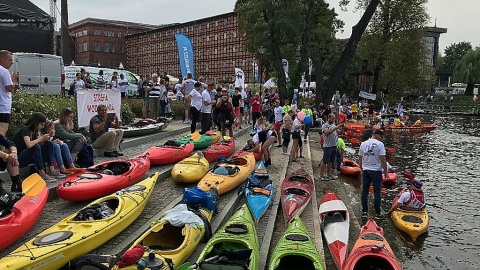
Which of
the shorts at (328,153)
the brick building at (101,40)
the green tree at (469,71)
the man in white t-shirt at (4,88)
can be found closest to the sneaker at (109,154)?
the man in white t-shirt at (4,88)

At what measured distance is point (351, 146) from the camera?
69.8 ft

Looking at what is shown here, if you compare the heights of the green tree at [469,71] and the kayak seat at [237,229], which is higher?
the green tree at [469,71]

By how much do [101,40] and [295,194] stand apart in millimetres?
66930

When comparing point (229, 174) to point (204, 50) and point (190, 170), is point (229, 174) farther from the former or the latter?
point (204, 50)

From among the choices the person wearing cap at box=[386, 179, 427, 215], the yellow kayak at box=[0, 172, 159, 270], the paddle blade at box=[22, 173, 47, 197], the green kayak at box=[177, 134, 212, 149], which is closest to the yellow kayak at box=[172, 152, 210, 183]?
the yellow kayak at box=[0, 172, 159, 270]

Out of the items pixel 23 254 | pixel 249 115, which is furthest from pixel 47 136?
pixel 249 115

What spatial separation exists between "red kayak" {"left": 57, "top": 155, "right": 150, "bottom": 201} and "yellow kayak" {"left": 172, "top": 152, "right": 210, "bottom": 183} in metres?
0.63

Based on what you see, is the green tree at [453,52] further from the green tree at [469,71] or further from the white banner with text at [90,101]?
the white banner with text at [90,101]

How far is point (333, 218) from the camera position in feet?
25.7

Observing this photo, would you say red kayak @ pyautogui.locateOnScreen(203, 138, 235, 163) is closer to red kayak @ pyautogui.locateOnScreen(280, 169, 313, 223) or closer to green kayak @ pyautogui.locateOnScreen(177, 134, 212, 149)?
green kayak @ pyautogui.locateOnScreen(177, 134, 212, 149)

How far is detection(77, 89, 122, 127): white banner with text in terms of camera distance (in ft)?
32.1

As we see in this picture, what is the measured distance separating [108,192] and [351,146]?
16.6m

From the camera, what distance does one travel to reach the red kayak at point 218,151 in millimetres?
10516

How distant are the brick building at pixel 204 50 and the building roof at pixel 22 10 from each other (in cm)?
2706
